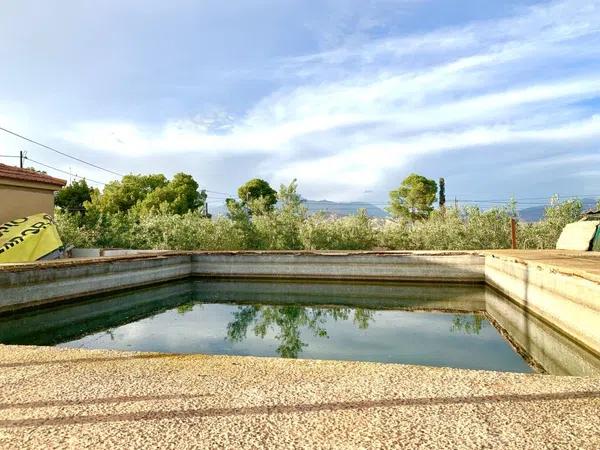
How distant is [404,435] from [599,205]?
17.6m

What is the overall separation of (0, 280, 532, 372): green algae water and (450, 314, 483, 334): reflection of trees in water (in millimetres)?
19

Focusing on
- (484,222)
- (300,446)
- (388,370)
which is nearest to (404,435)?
(300,446)

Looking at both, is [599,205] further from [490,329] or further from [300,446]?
[300,446]

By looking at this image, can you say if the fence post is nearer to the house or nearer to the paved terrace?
the paved terrace

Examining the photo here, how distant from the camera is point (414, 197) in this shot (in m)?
40.2

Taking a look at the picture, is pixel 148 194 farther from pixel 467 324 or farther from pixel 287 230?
pixel 467 324

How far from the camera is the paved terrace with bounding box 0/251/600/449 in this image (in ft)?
8.32

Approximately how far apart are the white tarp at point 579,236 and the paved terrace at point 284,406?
37.1 ft

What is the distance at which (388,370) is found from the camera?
3752mm

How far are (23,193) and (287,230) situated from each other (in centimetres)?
946

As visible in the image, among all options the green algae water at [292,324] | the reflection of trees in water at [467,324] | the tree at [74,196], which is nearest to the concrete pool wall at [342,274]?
the green algae water at [292,324]

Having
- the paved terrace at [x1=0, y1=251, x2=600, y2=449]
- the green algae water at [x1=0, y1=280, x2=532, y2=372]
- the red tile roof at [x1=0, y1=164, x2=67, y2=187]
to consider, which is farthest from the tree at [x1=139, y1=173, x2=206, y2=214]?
the paved terrace at [x1=0, y1=251, x2=600, y2=449]

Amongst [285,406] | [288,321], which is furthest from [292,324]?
[285,406]

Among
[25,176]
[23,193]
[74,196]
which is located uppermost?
[74,196]
